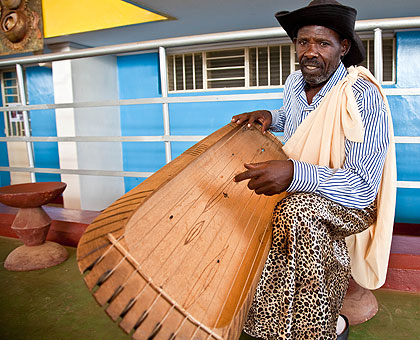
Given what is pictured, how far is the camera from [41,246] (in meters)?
2.62

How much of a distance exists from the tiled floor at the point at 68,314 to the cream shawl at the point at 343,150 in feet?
0.95

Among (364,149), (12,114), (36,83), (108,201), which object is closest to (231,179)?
(364,149)

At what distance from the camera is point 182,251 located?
109cm

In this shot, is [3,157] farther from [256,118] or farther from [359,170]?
[359,170]

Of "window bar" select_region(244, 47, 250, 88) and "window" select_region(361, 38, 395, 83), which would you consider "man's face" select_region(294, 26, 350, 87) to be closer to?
"window" select_region(361, 38, 395, 83)

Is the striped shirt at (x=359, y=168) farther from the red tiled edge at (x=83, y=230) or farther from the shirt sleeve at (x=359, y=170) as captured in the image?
the red tiled edge at (x=83, y=230)

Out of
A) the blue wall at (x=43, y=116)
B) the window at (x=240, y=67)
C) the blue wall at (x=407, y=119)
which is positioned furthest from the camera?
the blue wall at (x=43, y=116)

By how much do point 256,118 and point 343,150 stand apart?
21.0 inches

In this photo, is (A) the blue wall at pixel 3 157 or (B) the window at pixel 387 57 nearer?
(B) the window at pixel 387 57

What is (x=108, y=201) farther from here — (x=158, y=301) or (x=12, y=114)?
(x=158, y=301)

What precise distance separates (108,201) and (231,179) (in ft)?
17.1

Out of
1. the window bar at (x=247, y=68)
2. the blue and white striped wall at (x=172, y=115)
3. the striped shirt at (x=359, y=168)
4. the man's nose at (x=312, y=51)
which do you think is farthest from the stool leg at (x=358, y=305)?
the window bar at (x=247, y=68)

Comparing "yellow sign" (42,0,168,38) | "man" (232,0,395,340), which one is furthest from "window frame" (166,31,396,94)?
"man" (232,0,395,340)

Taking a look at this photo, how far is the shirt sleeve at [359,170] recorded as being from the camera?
129cm
